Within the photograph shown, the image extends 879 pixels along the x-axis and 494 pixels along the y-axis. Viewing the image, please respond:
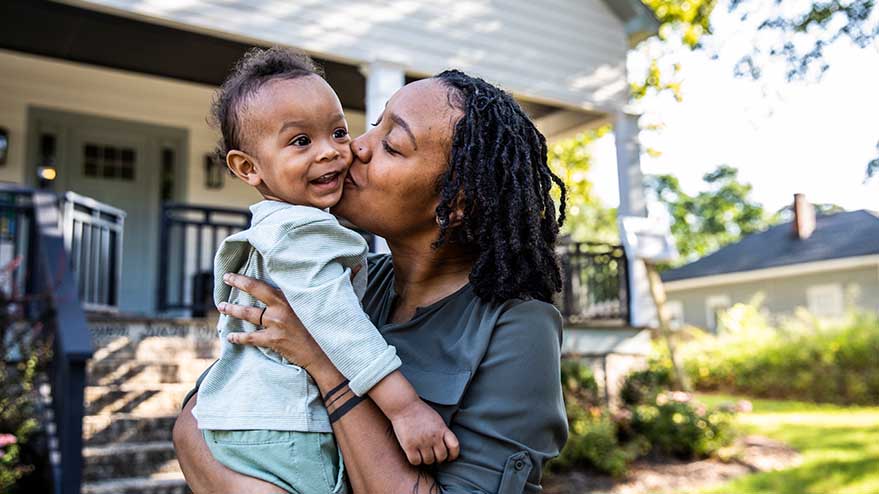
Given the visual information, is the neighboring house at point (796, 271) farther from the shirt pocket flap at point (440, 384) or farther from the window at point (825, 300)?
the shirt pocket flap at point (440, 384)

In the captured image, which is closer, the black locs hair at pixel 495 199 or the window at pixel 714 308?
the black locs hair at pixel 495 199

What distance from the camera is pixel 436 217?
1.59m

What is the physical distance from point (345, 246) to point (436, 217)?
0.19 m

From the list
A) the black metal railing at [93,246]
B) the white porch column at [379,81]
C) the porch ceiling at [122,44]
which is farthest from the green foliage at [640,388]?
the black metal railing at [93,246]

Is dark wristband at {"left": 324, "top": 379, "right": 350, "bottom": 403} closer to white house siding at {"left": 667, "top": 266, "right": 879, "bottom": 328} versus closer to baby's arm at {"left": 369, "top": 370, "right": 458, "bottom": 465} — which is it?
baby's arm at {"left": 369, "top": 370, "right": 458, "bottom": 465}

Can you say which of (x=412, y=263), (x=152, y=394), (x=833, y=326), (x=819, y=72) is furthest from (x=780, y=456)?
(x=833, y=326)

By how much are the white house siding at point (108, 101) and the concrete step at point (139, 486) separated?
13.7 feet

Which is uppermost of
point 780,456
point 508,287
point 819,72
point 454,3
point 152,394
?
point 454,3

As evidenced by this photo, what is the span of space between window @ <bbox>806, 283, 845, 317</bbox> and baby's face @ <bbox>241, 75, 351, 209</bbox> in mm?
25268

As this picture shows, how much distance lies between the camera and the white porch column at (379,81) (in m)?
7.82

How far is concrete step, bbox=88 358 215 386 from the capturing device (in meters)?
6.13

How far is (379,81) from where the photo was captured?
25.8 ft

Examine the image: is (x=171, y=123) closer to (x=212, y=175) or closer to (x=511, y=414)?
(x=212, y=175)

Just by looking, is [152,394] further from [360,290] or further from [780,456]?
[780,456]
